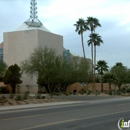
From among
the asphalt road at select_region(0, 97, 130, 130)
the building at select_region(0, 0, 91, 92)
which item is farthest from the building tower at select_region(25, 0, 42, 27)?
the asphalt road at select_region(0, 97, 130, 130)

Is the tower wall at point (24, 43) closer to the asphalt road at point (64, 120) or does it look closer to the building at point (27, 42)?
the building at point (27, 42)

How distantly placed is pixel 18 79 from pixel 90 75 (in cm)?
1524

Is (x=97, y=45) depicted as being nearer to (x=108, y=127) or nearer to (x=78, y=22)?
(x=78, y=22)

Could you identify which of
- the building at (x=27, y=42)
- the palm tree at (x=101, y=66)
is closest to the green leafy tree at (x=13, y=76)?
the building at (x=27, y=42)

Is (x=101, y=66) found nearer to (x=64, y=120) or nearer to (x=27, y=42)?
(x=27, y=42)

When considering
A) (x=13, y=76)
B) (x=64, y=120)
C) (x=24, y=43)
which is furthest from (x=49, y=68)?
(x=24, y=43)

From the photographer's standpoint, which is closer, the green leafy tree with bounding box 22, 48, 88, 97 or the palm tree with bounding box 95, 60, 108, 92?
the green leafy tree with bounding box 22, 48, 88, 97

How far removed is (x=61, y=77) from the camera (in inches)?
1480

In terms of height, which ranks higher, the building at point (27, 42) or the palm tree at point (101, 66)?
the building at point (27, 42)

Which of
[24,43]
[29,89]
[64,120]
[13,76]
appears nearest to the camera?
[64,120]

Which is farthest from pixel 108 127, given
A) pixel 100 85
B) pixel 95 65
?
pixel 100 85

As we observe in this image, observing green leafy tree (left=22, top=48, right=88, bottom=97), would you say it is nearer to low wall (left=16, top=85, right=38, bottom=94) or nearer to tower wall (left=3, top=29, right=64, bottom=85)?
low wall (left=16, top=85, right=38, bottom=94)

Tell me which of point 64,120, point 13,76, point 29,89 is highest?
point 13,76

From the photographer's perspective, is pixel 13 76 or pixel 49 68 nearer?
pixel 49 68
